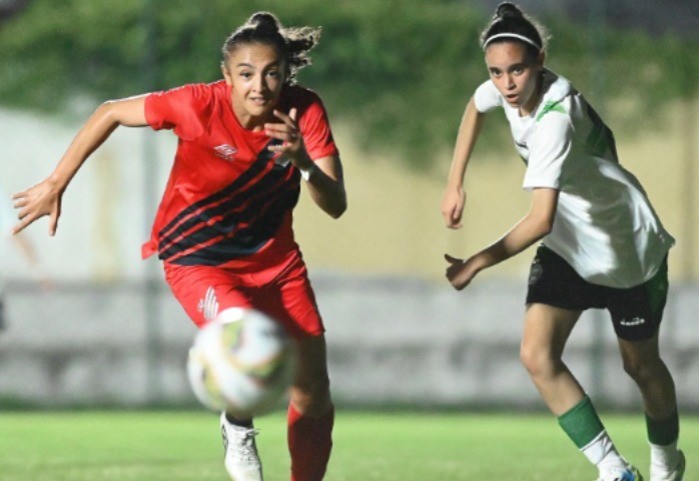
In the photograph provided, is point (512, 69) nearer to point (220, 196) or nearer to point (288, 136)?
point (288, 136)

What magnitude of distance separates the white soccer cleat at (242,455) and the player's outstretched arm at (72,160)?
43.7 inches

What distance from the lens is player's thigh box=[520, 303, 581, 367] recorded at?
21.7 feet

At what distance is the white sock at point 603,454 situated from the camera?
21.5 feet

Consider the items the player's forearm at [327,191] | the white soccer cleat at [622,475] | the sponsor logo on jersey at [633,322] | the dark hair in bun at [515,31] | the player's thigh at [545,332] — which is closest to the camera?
the player's forearm at [327,191]

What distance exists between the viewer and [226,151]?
21.1ft

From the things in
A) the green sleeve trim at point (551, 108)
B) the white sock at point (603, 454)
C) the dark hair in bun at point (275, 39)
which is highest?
the dark hair in bun at point (275, 39)

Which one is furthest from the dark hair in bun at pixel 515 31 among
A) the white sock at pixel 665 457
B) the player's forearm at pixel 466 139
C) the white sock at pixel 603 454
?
the white sock at pixel 665 457

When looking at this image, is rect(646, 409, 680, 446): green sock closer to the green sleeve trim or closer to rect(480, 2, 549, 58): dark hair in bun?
the green sleeve trim

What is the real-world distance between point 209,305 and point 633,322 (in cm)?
174

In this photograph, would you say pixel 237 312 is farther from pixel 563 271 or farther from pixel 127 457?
pixel 127 457

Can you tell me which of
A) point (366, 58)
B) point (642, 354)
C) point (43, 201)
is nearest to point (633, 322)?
point (642, 354)

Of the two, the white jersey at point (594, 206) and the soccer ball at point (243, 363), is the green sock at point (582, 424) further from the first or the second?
the soccer ball at point (243, 363)

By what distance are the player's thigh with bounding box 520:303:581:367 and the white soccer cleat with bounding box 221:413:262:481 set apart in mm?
1144

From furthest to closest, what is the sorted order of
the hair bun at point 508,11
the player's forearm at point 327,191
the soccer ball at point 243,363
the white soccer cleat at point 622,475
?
the white soccer cleat at point 622,475, the hair bun at point 508,11, the player's forearm at point 327,191, the soccer ball at point 243,363
